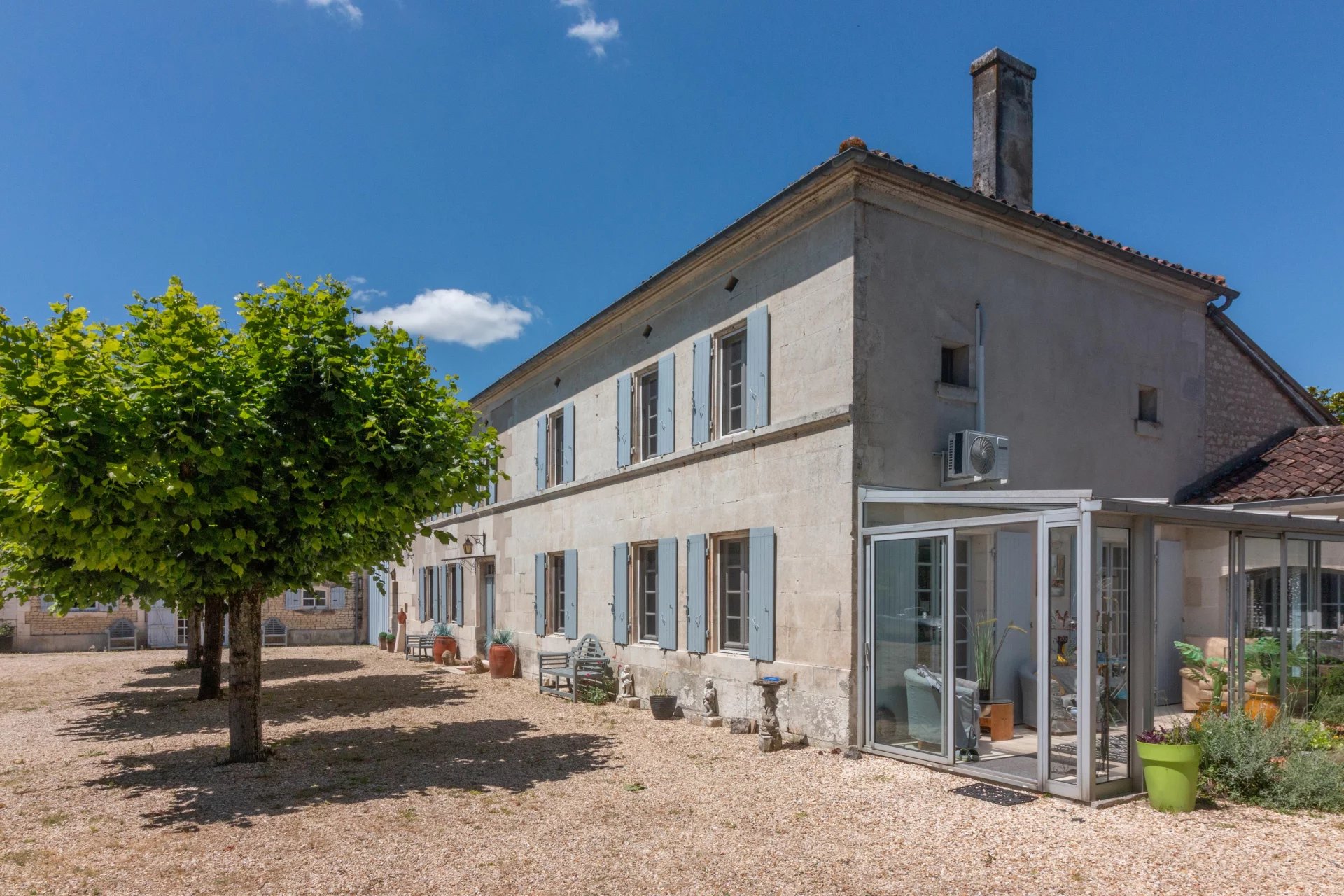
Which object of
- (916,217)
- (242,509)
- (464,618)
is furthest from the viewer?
(464,618)

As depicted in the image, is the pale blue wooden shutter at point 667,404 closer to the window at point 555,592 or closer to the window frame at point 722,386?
the window frame at point 722,386

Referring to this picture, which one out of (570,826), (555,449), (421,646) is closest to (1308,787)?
(570,826)

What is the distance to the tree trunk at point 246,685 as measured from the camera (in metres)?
8.20

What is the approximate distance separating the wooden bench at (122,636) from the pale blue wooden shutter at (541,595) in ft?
52.5

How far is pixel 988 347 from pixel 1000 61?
12.5ft

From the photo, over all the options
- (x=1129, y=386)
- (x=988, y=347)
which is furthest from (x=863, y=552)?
(x=1129, y=386)

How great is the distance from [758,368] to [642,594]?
3.99 meters

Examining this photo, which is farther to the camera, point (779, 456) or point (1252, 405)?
point (1252, 405)

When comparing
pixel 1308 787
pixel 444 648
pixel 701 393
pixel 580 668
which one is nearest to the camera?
pixel 1308 787

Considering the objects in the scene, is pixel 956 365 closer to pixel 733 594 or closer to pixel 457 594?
pixel 733 594

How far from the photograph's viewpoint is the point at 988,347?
367 inches

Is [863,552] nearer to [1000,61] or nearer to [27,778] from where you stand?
[1000,61]

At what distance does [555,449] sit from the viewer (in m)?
15.5

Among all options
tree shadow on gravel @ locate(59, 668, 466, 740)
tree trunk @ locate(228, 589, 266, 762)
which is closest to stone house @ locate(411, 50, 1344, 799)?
tree shadow on gravel @ locate(59, 668, 466, 740)
